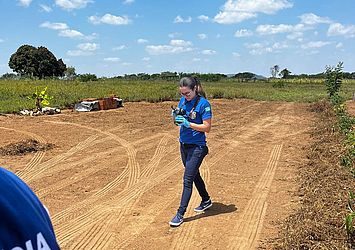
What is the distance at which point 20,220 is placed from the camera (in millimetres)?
839

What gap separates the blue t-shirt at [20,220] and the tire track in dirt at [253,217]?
3.98m

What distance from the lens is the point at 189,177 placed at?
514cm

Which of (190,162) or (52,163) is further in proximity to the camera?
(52,163)

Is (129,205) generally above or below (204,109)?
below

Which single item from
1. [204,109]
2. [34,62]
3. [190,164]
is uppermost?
[34,62]

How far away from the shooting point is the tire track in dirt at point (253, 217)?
187 inches

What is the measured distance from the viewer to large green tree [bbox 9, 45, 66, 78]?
2443 inches

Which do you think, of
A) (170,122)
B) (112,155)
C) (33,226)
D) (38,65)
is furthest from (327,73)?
(38,65)

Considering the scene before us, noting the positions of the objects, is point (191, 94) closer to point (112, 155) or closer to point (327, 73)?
point (112, 155)

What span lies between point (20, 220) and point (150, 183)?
634 centimetres

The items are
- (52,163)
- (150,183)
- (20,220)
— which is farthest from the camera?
(52,163)

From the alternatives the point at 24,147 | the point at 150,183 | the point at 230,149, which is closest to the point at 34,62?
the point at 24,147

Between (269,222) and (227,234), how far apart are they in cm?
71

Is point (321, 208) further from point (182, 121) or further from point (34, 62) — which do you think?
point (34, 62)
